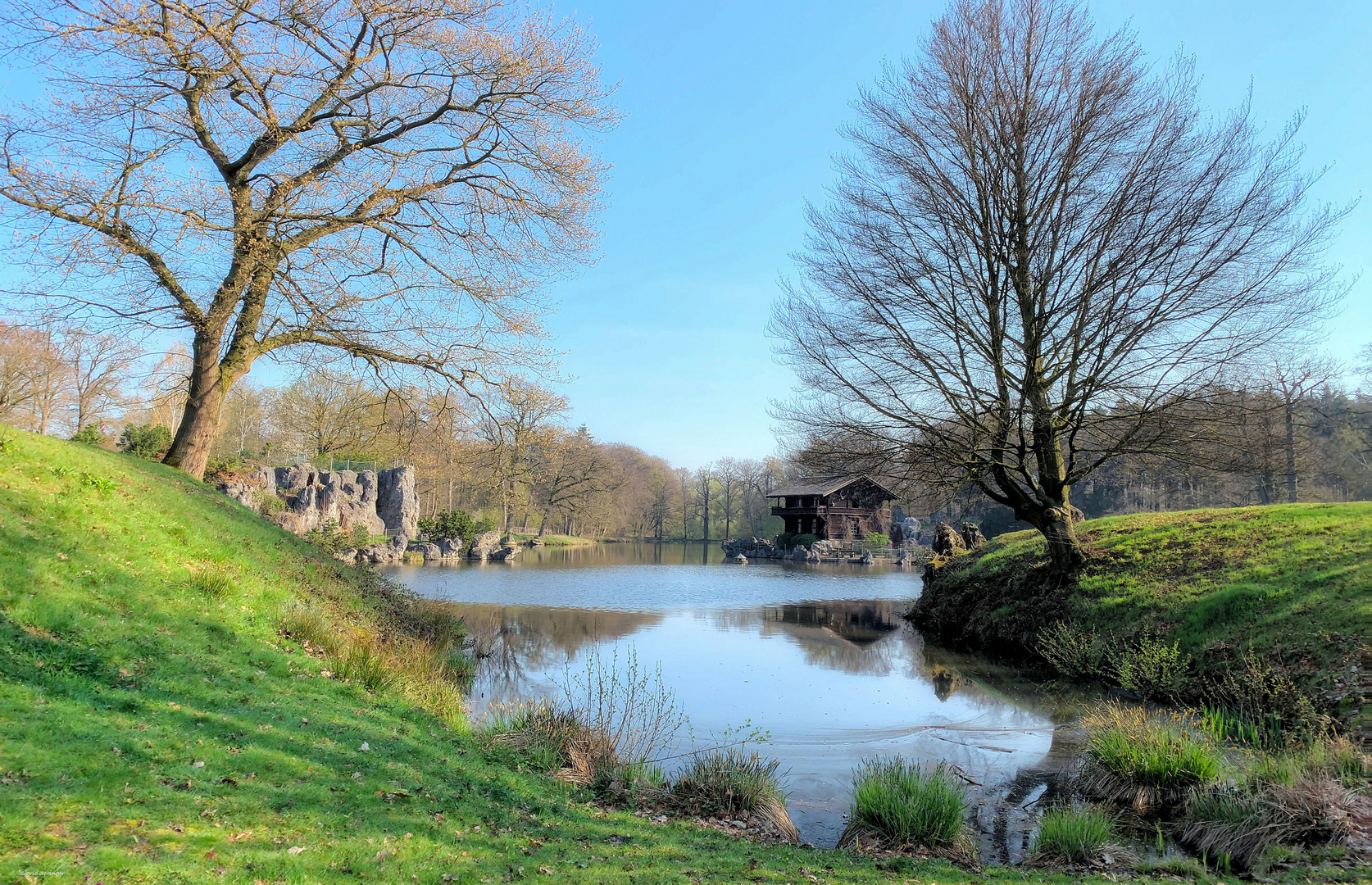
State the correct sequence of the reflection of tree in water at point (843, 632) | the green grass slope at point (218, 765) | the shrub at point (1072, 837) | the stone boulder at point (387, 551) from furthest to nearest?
the stone boulder at point (387, 551)
the reflection of tree in water at point (843, 632)
the shrub at point (1072, 837)
the green grass slope at point (218, 765)

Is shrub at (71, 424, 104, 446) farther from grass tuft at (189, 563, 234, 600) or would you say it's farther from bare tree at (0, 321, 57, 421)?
grass tuft at (189, 563, 234, 600)

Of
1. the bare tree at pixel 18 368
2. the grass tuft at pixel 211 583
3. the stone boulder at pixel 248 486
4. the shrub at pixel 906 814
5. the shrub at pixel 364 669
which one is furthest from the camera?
the bare tree at pixel 18 368

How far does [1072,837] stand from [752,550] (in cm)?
5272

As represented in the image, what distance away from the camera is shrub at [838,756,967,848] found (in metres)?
6.01

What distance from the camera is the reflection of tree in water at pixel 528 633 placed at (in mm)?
12352

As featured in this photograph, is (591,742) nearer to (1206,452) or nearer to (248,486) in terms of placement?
(1206,452)

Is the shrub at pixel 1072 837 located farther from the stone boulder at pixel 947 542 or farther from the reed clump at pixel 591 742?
the stone boulder at pixel 947 542

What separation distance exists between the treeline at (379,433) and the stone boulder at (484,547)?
2.31 meters

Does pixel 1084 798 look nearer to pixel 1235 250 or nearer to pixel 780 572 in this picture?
pixel 1235 250

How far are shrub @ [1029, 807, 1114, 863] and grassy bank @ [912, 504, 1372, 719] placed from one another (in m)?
4.29

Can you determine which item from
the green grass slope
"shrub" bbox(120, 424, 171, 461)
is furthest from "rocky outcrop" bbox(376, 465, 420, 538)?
the green grass slope

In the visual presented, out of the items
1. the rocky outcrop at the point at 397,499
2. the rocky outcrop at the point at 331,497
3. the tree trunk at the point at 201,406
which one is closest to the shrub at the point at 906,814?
the tree trunk at the point at 201,406

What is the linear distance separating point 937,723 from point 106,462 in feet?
43.0

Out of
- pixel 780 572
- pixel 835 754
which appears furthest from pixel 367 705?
pixel 780 572
